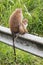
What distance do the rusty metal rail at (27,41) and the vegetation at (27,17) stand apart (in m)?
0.50

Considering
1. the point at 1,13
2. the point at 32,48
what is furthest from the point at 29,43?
the point at 1,13

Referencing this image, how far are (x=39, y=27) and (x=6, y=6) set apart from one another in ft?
4.05

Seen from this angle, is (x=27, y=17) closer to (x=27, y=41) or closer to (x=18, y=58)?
(x=18, y=58)

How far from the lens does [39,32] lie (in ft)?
15.1

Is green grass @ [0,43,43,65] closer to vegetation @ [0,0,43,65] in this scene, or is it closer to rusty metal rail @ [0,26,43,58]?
vegetation @ [0,0,43,65]

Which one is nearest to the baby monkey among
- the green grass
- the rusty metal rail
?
the rusty metal rail

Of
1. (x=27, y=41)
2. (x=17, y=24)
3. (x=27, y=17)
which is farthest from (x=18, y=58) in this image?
(x=27, y=17)

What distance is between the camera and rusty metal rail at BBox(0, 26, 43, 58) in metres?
3.08

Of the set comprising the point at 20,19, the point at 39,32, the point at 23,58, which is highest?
the point at 20,19

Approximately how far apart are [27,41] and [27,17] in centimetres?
169

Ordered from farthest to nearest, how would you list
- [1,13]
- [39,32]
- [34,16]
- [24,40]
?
1. [1,13]
2. [34,16]
3. [39,32]
4. [24,40]

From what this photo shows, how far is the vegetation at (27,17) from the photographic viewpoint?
12.8 feet

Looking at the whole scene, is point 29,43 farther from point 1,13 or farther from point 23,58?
→ point 1,13

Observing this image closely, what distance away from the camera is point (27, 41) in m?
3.22
